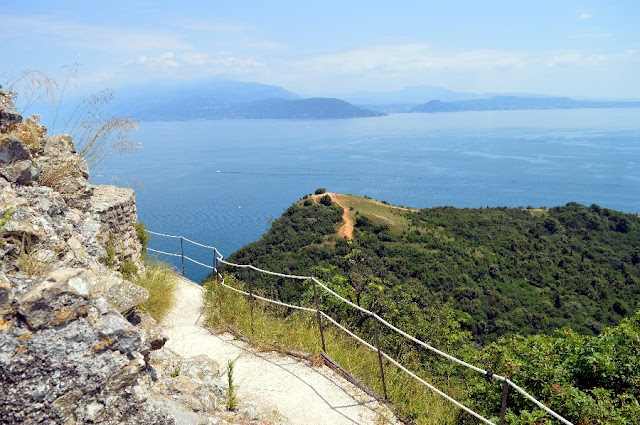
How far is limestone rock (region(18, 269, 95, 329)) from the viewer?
2.64 meters

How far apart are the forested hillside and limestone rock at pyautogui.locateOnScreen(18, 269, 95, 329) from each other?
1810 cm

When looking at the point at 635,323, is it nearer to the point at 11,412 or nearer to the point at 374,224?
the point at 11,412

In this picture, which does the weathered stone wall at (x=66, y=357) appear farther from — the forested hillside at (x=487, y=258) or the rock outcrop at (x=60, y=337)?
the forested hillside at (x=487, y=258)

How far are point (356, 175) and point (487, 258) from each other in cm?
5380

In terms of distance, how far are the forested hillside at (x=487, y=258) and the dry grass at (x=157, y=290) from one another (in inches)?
501

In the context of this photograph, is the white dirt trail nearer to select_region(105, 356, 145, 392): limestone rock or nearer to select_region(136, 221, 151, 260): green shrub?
select_region(105, 356, 145, 392): limestone rock

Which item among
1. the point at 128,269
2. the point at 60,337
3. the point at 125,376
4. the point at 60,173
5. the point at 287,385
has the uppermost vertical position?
the point at 60,173

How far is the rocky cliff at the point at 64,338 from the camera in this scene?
Result: 2531 millimetres

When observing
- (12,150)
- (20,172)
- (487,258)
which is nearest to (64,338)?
(20,172)

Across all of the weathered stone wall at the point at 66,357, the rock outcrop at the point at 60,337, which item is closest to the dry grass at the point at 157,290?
the rock outcrop at the point at 60,337

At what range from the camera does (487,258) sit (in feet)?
122

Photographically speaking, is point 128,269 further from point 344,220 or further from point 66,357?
point 344,220

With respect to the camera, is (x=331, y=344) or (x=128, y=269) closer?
(x=331, y=344)

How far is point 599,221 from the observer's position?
44.8 metres
